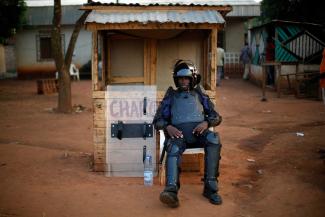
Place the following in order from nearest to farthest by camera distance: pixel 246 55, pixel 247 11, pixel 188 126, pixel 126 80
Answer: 1. pixel 188 126
2. pixel 126 80
3. pixel 246 55
4. pixel 247 11

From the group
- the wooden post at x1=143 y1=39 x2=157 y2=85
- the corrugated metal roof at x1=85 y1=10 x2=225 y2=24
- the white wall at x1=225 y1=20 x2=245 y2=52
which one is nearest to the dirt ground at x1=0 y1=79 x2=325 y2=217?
the wooden post at x1=143 y1=39 x2=157 y2=85

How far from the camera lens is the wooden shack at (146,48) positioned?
6172 mm

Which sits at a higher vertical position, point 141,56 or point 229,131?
point 141,56

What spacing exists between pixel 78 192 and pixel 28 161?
1.93m

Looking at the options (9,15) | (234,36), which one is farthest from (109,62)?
(234,36)

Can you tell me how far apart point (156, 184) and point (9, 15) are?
17.8 m

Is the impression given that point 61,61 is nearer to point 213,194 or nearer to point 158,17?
point 158,17

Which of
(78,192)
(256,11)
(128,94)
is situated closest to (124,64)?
(128,94)

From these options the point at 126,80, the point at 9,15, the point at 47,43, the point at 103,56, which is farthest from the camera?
the point at 47,43

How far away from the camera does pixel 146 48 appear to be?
750 centimetres

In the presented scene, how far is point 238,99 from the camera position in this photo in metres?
15.4

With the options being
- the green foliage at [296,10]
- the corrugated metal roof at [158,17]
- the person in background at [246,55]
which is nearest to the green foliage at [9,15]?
the person in background at [246,55]

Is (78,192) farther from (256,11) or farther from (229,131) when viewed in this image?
(256,11)

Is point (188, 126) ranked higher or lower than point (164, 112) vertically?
lower
